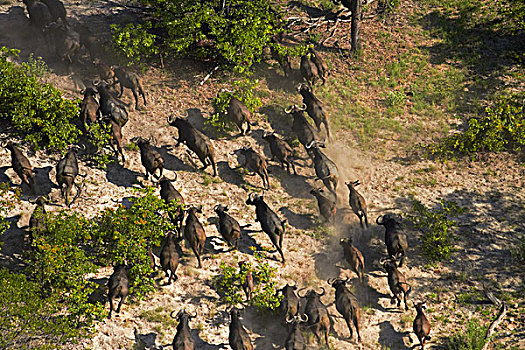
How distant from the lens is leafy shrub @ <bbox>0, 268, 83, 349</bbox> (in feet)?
44.1

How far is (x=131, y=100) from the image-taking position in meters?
22.8

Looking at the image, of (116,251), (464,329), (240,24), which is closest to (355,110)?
(240,24)

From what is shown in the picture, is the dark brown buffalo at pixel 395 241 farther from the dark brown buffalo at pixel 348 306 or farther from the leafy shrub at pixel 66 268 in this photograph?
the leafy shrub at pixel 66 268

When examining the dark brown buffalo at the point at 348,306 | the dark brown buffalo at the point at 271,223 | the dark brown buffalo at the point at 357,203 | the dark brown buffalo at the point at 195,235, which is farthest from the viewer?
the dark brown buffalo at the point at 357,203

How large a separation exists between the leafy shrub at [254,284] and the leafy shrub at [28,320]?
165 inches

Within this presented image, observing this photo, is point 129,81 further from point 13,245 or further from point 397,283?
point 397,283

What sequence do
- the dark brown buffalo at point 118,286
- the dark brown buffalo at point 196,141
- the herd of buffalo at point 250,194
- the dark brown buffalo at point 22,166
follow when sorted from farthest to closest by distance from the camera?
the dark brown buffalo at point 196,141 → the dark brown buffalo at point 22,166 → the herd of buffalo at point 250,194 → the dark brown buffalo at point 118,286

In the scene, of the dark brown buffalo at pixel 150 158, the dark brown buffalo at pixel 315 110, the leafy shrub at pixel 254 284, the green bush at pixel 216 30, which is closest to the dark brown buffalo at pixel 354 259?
the leafy shrub at pixel 254 284

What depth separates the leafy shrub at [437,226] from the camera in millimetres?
18312

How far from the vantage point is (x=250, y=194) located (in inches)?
750

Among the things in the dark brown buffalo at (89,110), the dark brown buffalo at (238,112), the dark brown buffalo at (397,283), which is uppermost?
the dark brown buffalo at (238,112)

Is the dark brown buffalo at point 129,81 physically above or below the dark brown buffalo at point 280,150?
above

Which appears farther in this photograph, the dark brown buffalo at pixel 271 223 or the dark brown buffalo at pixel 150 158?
the dark brown buffalo at pixel 150 158

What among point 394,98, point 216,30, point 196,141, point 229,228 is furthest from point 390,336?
point 216,30
